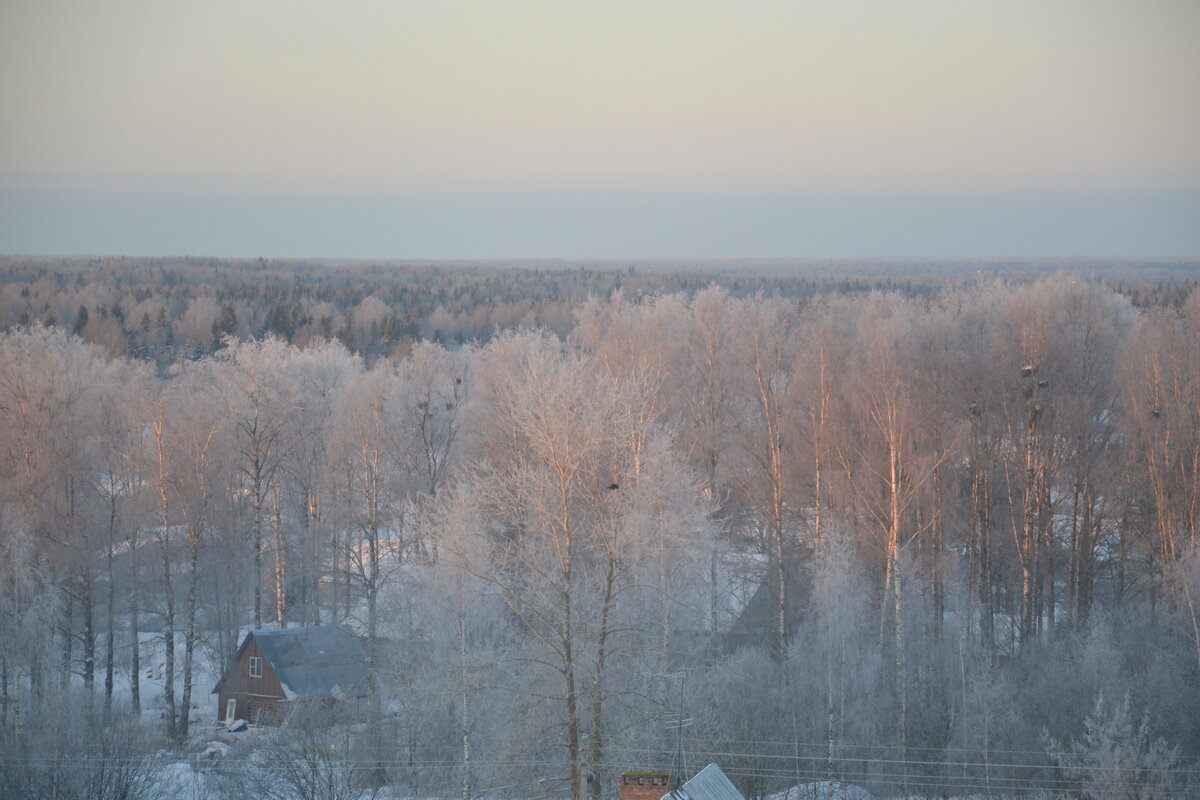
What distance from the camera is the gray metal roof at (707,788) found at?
427 inches

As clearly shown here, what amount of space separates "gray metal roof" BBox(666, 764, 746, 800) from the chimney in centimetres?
52

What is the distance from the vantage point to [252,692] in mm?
25531

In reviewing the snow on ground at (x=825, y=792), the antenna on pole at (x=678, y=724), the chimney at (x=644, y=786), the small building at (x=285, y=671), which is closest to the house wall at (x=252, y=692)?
the small building at (x=285, y=671)

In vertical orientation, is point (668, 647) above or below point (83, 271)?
below

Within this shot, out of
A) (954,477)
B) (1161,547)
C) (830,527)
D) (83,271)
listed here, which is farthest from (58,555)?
(83,271)

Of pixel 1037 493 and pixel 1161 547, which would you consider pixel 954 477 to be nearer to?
pixel 1037 493

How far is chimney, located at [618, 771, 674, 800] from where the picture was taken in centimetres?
1188

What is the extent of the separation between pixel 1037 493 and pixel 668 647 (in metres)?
12.2

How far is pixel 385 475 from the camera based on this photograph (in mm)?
31984

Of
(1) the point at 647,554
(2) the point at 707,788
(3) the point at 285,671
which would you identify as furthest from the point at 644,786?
(3) the point at 285,671

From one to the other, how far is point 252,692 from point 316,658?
185 cm

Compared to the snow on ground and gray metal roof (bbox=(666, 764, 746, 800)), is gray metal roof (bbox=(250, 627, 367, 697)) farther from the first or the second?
gray metal roof (bbox=(666, 764, 746, 800))

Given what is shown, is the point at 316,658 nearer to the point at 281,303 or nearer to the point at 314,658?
the point at 314,658

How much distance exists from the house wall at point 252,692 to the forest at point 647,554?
103cm
